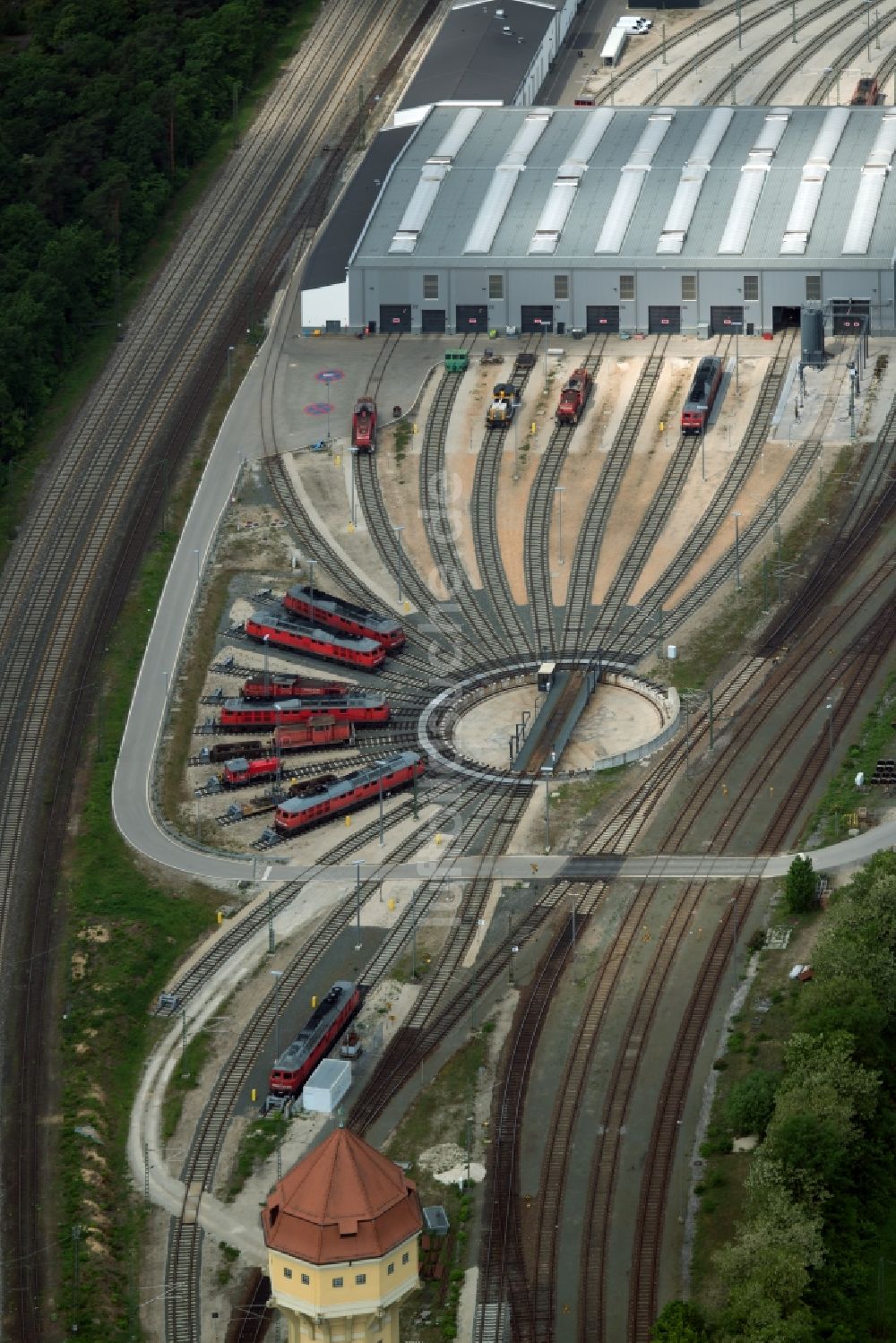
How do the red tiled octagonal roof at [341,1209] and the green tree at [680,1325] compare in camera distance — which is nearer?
the red tiled octagonal roof at [341,1209]

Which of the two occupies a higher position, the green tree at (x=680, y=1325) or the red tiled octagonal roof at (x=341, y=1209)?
the red tiled octagonal roof at (x=341, y=1209)

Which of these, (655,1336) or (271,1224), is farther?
(655,1336)

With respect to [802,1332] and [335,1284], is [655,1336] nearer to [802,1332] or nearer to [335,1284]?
[802,1332]

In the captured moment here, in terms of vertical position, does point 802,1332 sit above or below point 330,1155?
below

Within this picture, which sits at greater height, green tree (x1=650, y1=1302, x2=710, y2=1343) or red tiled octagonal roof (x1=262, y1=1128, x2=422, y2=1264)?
red tiled octagonal roof (x1=262, y1=1128, x2=422, y2=1264)

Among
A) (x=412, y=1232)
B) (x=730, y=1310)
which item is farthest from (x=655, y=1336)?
(x=412, y=1232)

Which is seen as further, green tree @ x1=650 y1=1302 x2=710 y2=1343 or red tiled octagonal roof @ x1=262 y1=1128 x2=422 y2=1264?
green tree @ x1=650 y1=1302 x2=710 y2=1343

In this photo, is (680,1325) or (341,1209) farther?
(680,1325)
